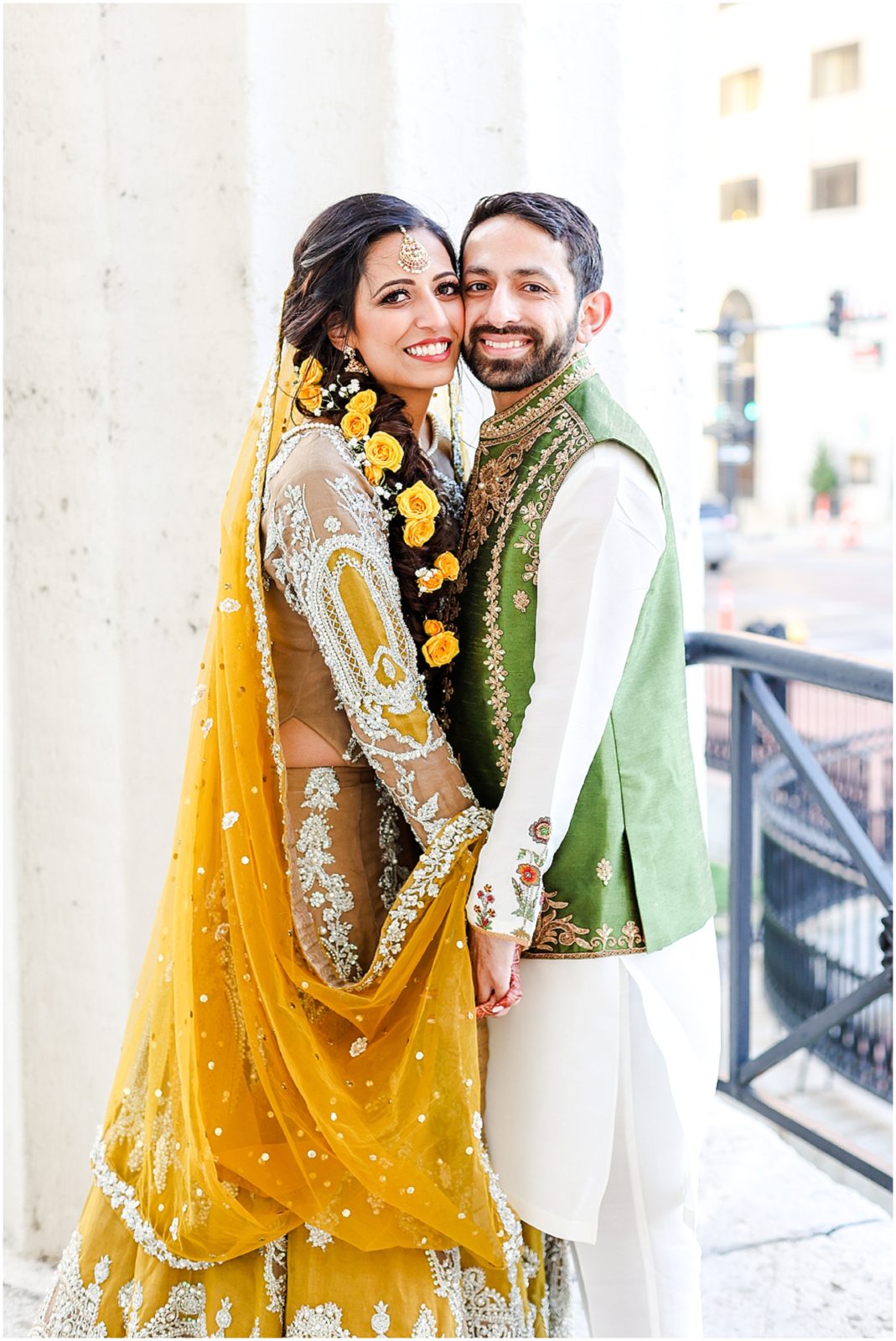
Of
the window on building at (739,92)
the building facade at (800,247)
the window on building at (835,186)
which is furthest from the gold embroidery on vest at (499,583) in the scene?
the window on building at (739,92)

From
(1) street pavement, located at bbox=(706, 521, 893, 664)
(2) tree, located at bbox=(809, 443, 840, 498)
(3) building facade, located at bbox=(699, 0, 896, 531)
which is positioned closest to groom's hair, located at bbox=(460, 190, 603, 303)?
(1) street pavement, located at bbox=(706, 521, 893, 664)

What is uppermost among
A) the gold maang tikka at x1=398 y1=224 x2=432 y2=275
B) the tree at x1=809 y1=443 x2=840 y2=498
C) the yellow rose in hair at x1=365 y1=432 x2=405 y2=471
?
the tree at x1=809 y1=443 x2=840 y2=498

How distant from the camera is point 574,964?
157cm

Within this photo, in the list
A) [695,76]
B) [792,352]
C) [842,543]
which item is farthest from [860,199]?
[695,76]

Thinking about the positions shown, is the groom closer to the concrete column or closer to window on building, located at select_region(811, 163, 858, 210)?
the concrete column

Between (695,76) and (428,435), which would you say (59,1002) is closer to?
(428,435)

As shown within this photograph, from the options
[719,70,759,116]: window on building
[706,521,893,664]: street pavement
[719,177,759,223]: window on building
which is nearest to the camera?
[706,521,893,664]: street pavement

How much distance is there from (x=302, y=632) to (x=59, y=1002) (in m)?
1.04

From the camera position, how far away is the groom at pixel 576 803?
1.49 metres

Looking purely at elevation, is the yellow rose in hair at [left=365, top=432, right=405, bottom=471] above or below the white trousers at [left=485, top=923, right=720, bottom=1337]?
above

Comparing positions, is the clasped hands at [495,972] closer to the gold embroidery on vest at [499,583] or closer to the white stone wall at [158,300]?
the gold embroidery on vest at [499,583]

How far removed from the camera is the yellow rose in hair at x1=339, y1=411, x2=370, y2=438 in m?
1.60

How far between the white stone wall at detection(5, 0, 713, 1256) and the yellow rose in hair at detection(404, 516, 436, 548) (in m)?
0.54

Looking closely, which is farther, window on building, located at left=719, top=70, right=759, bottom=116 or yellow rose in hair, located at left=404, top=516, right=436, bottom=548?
window on building, located at left=719, top=70, right=759, bottom=116
